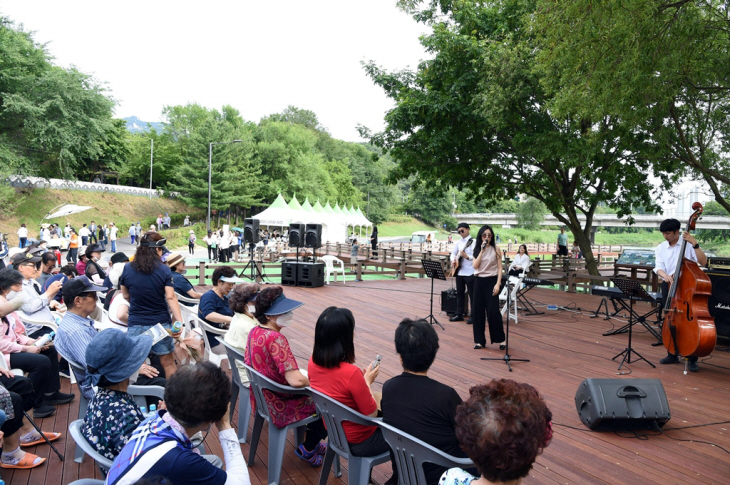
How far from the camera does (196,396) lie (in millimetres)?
1791

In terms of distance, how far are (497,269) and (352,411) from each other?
3951 mm

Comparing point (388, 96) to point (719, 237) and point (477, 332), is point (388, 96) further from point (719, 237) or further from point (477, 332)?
point (719, 237)

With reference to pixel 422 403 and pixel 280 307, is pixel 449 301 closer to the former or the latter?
pixel 280 307

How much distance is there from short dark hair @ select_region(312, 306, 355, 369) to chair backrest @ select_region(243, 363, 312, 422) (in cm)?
21

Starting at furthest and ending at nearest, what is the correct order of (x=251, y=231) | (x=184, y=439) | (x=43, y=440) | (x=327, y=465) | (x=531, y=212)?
(x=531, y=212) < (x=251, y=231) < (x=43, y=440) < (x=327, y=465) < (x=184, y=439)

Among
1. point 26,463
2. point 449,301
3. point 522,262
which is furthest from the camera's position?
point 522,262

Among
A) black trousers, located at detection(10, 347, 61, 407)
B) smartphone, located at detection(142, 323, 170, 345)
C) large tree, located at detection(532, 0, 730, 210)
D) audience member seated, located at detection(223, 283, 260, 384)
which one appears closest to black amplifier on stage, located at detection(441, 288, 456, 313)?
large tree, located at detection(532, 0, 730, 210)

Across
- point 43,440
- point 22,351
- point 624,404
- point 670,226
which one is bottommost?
point 43,440

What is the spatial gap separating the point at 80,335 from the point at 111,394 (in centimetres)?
99

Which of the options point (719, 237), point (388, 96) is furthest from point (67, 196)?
point (719, 237)

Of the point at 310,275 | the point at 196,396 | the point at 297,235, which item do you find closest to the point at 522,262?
the point at 310,275

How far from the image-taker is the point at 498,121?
10938mm

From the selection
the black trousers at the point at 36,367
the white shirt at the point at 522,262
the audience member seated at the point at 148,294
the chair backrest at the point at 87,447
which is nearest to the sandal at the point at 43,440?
the black trousers at the point at 36,367

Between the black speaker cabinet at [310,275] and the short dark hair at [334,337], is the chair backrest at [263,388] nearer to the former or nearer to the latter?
the short dark hair at [334,337]
